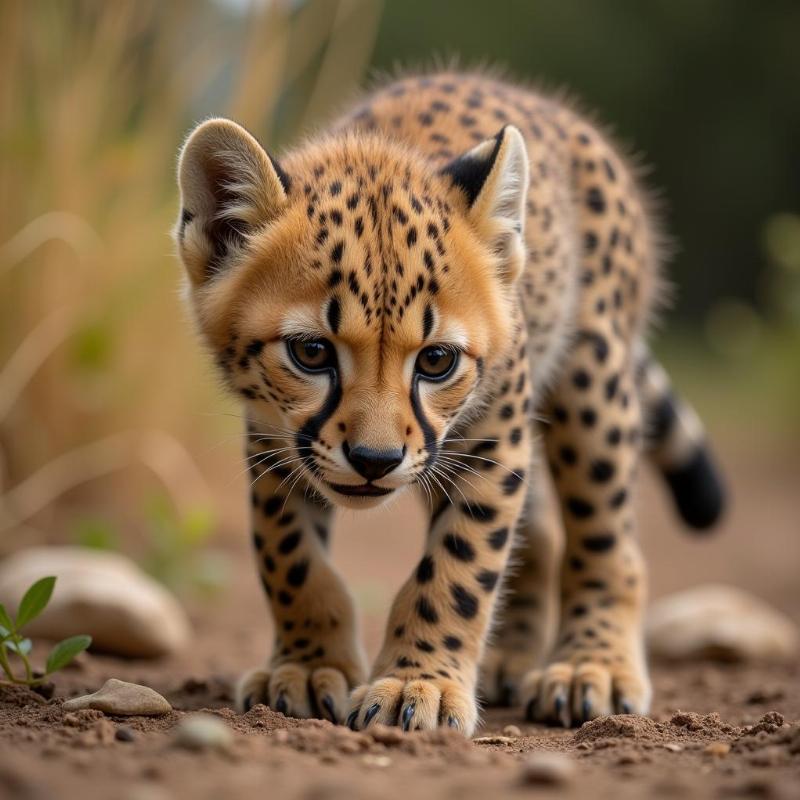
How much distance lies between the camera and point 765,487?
11.0 m

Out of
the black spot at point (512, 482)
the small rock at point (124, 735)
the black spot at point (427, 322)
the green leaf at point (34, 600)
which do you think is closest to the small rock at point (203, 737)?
the small rock at point (124, 735)

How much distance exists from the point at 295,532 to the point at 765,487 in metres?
7.65

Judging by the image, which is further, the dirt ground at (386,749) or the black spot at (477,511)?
the black spot at (477,511)

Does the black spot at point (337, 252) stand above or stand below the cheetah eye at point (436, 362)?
above

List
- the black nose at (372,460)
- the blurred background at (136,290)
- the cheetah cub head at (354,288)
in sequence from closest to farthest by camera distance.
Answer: the black nose at (372,460), the cheetah cub head at (354,288), the blurred background at (136,290)

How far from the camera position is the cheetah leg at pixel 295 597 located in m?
4.06

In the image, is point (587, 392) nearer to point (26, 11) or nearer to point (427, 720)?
point (427, 720)

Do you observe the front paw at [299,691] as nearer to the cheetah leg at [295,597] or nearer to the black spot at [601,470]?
the cheetah leg at [295,597]

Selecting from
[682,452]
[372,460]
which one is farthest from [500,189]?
[682,452]

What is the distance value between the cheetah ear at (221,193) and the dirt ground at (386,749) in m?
1.34

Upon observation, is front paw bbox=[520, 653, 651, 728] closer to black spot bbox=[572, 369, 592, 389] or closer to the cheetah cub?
the cheetah cub

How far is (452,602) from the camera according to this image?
12.7 ft

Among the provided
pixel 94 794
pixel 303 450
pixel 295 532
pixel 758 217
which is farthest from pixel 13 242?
pixel 758 217

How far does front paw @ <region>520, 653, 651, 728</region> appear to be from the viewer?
4.25 meters
